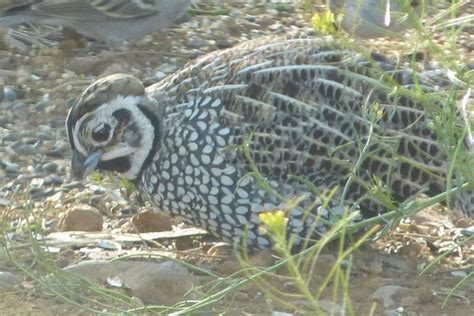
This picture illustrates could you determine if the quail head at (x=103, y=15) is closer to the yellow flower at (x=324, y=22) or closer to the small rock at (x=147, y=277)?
the small rock at (x=147, y=277)

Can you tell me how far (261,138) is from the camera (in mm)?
4773

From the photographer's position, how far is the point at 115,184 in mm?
5789

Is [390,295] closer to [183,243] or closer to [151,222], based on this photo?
[183,243]

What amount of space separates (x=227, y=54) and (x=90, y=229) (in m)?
0.96

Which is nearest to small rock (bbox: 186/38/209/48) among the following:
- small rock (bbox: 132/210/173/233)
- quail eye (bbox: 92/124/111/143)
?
small rock (bbox: 132/210/173/233)

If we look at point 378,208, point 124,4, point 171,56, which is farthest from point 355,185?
point 124,4

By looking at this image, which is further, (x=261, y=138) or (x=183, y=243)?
(x=183, y=243)

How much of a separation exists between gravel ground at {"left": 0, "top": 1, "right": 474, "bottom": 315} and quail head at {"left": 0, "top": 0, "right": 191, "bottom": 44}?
100mm

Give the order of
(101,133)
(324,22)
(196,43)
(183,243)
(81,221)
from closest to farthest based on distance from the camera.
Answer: (324,22)
(101,133)
(183,243)
(81,221)
(196,43)

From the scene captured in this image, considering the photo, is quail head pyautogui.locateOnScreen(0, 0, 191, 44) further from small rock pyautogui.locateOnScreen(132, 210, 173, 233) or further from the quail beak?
the quail beak

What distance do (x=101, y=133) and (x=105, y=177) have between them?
42.9 inches

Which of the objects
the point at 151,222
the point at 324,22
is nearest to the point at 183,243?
the point at 151,222

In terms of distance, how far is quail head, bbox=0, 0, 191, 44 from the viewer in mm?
7934

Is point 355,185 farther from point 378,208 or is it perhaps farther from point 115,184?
point 115,184
